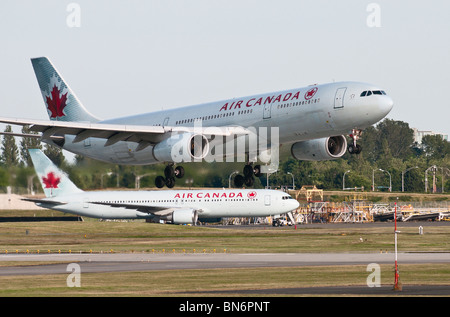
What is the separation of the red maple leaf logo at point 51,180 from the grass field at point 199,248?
5054 mm

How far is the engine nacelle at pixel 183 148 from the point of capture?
2256 inches

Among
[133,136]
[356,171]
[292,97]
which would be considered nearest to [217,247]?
[133,136]

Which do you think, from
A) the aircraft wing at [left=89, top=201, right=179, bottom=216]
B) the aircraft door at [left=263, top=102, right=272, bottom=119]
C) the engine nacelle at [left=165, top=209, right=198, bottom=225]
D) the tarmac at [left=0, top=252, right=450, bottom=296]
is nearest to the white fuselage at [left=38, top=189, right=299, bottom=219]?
the aircraft wing at [left=89, top=201, right=179, bottom=216]

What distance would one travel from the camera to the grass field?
45.3 meters

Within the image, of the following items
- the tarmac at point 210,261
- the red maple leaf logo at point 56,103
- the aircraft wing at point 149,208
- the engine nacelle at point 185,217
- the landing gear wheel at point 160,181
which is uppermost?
the red maple leaf logo at point 56,103

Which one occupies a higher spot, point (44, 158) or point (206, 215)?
point (44, 158)

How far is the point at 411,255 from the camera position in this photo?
65750 millimetres

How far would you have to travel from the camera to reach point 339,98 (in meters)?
52.0

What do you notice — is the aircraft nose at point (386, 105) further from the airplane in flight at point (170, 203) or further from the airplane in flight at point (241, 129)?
the airplane in flight at point (170, 203)

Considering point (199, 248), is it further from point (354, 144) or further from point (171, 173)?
point (354, 144)

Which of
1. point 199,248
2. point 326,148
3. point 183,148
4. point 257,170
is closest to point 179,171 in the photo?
point 257,170

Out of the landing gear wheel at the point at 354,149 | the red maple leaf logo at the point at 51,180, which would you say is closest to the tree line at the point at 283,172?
the red maple leaf logo at the point at 51,180
